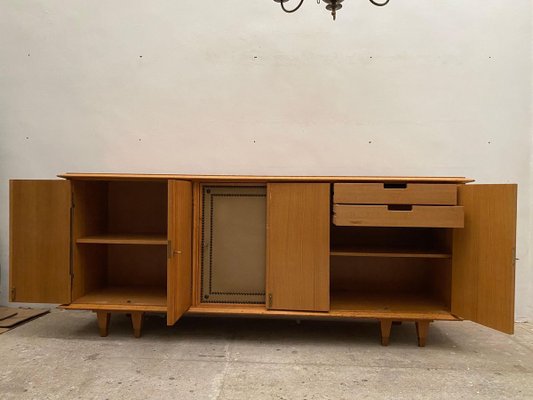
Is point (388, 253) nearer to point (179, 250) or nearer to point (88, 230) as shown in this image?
point (179, 250)

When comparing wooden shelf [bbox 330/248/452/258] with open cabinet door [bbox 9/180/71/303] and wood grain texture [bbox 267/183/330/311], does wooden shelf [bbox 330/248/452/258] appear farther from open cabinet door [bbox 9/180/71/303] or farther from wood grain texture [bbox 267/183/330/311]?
open cabinet door [bbox 9/180/71/303]

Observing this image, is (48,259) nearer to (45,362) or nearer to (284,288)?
(45,362)

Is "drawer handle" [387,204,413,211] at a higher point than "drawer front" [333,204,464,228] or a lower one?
higher

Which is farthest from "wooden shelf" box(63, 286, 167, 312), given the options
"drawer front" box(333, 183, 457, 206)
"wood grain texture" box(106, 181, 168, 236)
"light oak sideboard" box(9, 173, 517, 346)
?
"drawer front" box(333, 183, 457, 206)

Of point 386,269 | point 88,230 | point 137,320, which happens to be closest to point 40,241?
point 88,230

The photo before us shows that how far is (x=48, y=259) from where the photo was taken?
1999mm

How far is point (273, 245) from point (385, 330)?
74cm

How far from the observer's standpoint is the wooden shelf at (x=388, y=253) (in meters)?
1.95

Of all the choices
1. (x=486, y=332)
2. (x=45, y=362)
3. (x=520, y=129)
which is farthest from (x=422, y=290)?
(x=45, y=362)

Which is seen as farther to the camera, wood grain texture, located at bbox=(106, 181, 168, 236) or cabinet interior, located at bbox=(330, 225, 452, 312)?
wood grain texture, located at bbox=(106, 181, 168, 236)

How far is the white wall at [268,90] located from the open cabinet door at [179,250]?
2.01ft

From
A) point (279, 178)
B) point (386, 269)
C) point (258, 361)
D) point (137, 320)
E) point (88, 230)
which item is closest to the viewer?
point (258, 361)

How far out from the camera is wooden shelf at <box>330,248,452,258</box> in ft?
6.40

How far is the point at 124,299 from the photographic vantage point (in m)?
2.11
